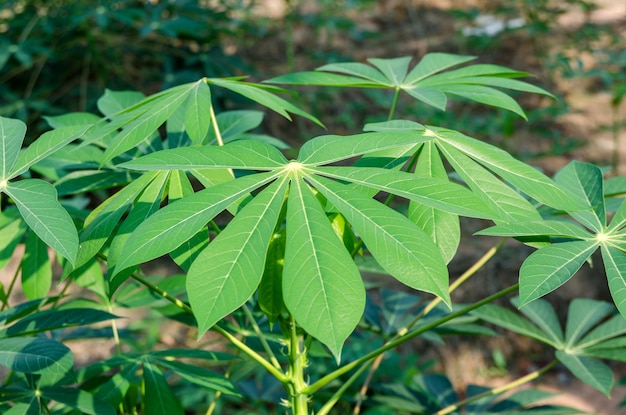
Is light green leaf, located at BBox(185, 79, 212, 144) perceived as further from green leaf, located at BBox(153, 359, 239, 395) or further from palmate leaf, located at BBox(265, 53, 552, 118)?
green leaf, located at BBox(153, 359, 239, 395)

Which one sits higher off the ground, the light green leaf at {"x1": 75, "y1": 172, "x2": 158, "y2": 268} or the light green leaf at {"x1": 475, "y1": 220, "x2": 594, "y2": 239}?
the light green leaf at {"x1": 475, "y1": 220, "x2": 594, "y2": 239}

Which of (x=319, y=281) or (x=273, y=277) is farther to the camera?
(x=273, y=277)

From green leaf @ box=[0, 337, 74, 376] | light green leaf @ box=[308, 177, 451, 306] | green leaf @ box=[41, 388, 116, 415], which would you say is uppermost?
light green leaf @ box=[308, 177, 451, 306]

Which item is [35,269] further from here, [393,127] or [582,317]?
[582,317]

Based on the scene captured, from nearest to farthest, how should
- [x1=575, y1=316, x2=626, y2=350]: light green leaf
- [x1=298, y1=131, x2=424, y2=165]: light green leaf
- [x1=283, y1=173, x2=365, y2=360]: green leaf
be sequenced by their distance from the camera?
[x1=283, y1=173, x2=365, y2=360]: green leaf, [x1=298, y1=131, x2=424, y2=165]: light green leaf, [x1=575, y1=316, x2=626, y2=350]: light green leaf

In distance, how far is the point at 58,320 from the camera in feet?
2.70

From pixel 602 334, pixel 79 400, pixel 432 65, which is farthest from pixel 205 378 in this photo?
pixel 602 334

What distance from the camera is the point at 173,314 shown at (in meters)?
1.03

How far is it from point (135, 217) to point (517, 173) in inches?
16.1

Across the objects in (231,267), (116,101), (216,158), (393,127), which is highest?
(116,101)

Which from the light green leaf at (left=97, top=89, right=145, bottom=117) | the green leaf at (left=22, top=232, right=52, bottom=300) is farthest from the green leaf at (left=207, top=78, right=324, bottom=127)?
the green leaf at (left=22, top=232, right=52, bottom=300)

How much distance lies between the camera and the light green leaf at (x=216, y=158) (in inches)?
24.2

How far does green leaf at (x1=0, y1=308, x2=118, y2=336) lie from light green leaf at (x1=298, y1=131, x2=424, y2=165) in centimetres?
35

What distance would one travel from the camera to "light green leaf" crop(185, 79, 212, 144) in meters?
0.74
